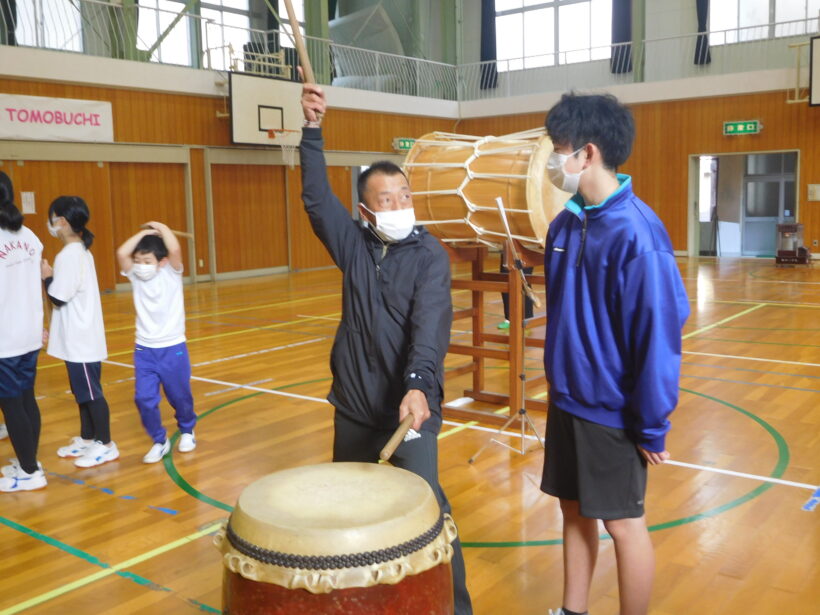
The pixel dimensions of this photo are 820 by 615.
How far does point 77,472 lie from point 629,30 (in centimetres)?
1567

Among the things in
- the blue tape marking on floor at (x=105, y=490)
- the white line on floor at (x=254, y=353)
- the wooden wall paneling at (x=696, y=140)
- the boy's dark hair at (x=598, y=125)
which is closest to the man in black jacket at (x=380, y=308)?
the boy's dark hair at (x=598, y=125)

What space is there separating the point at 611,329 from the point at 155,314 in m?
2.85

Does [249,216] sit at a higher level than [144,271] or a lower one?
higher

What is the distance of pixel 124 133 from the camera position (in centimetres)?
1255

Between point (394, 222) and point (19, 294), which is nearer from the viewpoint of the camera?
point (394, 222)

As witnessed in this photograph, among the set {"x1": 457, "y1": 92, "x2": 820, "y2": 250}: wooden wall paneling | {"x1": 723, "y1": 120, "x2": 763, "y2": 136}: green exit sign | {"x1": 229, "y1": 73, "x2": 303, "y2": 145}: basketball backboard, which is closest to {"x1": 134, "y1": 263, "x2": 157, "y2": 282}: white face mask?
{"x1": 229, "y1": 73, "x2": 303, "y2": 145}: basketball backboard

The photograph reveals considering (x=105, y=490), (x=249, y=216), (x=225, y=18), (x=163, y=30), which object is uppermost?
(x=225, y=18)

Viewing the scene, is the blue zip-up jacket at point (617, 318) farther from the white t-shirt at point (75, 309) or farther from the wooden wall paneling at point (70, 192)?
the wooden wall paneling at point (70, 192)

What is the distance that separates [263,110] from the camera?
1370 centimetres

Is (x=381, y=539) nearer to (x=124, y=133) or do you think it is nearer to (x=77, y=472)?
(x=77, y=472)

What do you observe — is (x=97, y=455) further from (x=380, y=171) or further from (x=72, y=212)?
(x=380, y=171)

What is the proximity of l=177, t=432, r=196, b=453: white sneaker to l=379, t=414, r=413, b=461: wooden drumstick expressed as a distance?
2864 mm

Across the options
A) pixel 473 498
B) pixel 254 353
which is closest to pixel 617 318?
pixel 473 498

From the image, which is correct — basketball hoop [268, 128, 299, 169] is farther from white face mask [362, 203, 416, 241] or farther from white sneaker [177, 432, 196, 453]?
white face mask [362, 203, 416, 241]
